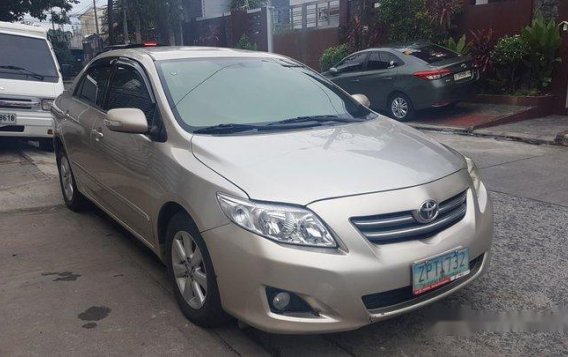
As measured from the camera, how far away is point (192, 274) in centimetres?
305

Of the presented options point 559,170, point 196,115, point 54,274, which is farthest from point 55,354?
point 559,170

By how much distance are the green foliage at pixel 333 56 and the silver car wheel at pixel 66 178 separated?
36.4 feet

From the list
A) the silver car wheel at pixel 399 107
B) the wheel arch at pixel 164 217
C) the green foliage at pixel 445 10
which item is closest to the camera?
the wheel arch at pixel 164 217

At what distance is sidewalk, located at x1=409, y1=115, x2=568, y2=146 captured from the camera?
8.32 m

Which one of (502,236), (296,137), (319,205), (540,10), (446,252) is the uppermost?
(540,10)

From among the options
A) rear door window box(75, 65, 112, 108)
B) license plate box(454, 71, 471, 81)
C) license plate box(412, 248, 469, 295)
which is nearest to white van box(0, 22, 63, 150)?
rear door window box(75, 65, 112, 108)

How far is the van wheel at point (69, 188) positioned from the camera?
528cm

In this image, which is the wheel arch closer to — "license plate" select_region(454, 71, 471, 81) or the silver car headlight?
the silver car headlight

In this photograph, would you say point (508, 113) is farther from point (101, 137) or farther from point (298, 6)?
point (298, 6)

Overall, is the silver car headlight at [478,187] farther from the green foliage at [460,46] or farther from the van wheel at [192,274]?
the green foliage at [460,46]

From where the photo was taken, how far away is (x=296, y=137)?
3301 mm

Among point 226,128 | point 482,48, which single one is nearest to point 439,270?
point 226,128

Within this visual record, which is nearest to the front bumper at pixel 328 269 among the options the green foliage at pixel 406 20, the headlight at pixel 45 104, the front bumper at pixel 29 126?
the front bumper at pixel 29 126

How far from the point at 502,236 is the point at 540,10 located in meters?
8.29
